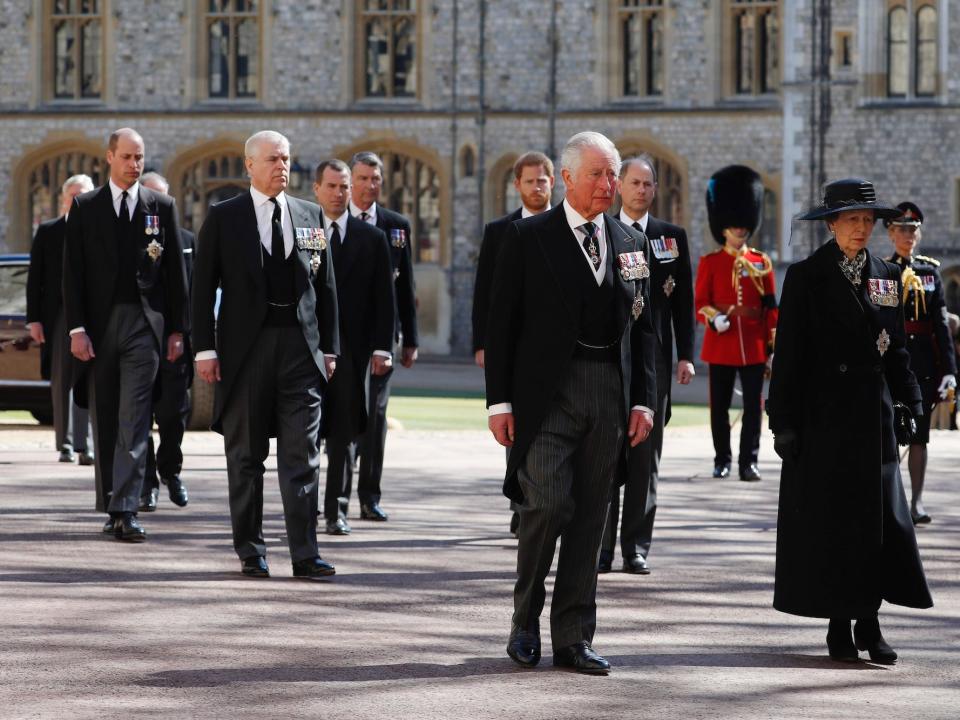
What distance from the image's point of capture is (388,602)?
7406mm

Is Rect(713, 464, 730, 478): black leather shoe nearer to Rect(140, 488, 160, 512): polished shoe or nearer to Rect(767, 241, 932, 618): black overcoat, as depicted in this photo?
Rect(140, 488, 160, 512): polished shoe

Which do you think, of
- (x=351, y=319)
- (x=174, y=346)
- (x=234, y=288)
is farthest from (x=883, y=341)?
(x=174, y=346)

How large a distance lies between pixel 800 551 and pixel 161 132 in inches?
1223

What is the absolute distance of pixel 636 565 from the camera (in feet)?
27.7

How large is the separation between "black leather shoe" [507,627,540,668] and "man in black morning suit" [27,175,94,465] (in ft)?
17.3

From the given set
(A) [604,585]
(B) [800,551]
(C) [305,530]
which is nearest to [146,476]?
(C) [305,530]

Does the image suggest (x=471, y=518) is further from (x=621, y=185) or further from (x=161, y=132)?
(x=161, y=132)

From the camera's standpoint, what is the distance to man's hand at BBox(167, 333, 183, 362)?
8.98 metres

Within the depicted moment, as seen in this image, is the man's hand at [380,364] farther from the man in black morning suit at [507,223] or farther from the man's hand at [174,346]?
the man's hand at [174,346]

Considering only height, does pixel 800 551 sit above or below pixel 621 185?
below

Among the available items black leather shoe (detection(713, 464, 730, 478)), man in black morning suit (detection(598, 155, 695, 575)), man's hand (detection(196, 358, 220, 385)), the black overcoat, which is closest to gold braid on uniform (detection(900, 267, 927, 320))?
man in black morning suit (detection(598, 155, 695, 575))

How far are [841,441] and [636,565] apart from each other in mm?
2076

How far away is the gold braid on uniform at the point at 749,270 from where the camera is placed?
13.0 meters

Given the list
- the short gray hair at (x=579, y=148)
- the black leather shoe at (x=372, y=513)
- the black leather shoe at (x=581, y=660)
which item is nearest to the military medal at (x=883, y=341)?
the short gray hair at (x=579, y=148)
